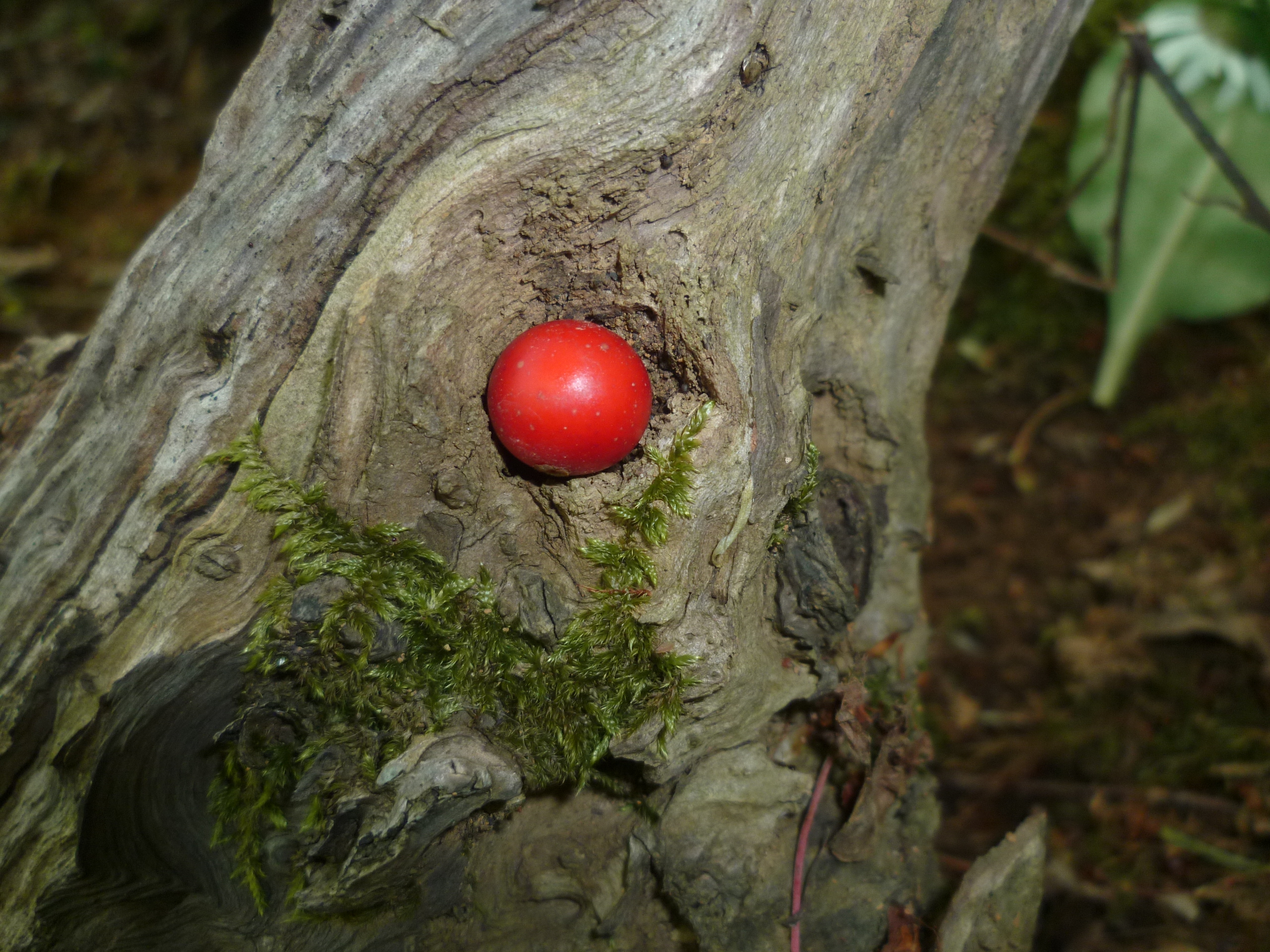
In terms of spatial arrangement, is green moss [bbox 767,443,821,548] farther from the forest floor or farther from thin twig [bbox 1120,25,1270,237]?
thin twig [bbox 1120,25,1270,237]

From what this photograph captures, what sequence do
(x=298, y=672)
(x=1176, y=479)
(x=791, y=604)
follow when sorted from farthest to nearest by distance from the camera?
1. (x=1176, y=479)
2. (x=791, y=604)
3. (x=298, y=672)

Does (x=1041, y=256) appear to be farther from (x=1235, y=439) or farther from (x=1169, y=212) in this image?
(x=1235, y=439)

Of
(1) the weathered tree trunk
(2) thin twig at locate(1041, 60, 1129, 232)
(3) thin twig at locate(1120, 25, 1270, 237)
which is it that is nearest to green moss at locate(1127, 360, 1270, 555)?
(3) thin twig at locate(1120, 25, 1270, 237)

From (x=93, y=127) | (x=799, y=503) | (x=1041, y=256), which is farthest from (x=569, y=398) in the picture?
(x=93, y=127)

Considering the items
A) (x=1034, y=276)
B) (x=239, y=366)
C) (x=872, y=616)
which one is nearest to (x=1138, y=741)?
(x=872, y=616)

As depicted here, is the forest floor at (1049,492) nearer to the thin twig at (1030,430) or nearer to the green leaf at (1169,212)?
the thin twig at (1030,430)

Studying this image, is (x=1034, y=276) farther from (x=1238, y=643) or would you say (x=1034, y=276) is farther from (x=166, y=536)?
(x=166, y=536)
